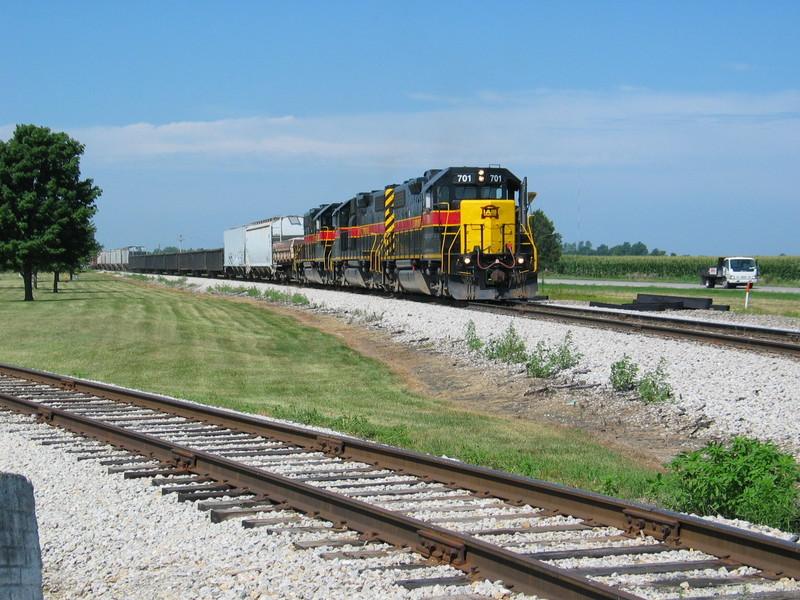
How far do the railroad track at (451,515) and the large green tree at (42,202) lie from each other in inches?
1176

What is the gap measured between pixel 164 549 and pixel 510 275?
20.0m

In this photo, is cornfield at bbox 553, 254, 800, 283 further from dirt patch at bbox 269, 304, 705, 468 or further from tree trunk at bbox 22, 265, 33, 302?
dirt patch at bbox 269, 304, 705, 468

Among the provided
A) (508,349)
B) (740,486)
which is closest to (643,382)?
(508,349)

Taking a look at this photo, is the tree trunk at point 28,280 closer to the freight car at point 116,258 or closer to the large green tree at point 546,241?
the large green tree at point 546,241

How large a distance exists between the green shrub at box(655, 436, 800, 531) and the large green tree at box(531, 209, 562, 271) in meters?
60.9

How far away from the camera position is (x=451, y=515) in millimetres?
6055

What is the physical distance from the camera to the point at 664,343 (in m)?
15.1

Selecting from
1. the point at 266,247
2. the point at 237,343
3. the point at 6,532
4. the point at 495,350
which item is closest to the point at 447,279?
the point at 237,343

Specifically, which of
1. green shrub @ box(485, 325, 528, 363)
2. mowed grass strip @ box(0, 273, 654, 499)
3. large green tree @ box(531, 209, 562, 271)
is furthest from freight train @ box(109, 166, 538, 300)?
large green tree @ box(531, 209, 562, 271)

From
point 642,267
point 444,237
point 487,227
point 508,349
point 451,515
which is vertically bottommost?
point 451,515

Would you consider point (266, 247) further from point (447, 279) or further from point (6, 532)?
point (6, 532)

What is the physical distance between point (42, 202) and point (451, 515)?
35.3 meters

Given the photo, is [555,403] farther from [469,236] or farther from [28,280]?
[28,280]

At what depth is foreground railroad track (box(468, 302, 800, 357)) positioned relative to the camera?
1452cm
